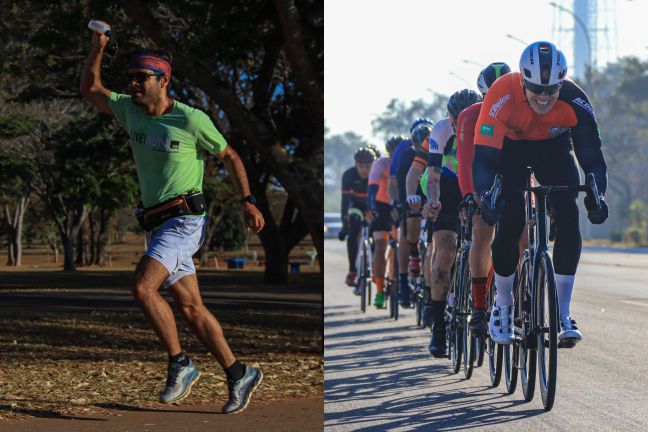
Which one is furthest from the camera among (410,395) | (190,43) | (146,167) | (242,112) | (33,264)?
(190,43)

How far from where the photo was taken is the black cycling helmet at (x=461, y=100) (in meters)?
10.2

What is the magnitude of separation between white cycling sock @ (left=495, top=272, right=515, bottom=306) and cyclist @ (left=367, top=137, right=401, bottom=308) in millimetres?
5478

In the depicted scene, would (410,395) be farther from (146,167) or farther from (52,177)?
(52,177)

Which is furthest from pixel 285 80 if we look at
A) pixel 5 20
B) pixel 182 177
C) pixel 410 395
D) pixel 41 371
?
pixel 182 177

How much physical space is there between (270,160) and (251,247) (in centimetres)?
307

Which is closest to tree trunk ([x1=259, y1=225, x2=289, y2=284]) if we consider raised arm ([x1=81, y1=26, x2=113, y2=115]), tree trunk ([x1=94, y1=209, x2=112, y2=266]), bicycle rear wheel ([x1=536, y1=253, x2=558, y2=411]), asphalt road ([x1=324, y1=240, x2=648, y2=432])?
tree trunk ([x1=94, y1=209, x2=112, y2=266])

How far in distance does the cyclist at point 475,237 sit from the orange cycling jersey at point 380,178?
5.17m

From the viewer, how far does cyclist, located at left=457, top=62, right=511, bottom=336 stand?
10.2 m

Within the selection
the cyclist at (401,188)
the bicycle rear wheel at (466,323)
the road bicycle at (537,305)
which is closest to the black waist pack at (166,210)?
the road bicycle at (537,305)

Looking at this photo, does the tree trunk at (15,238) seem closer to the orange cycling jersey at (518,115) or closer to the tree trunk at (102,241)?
the tree trunk at (102,241)

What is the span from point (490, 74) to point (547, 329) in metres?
1.66

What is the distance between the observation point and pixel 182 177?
7.82m

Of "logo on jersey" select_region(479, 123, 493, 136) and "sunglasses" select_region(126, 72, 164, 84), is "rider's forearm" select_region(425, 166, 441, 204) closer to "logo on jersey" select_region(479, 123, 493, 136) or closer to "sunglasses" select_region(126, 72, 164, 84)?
"logo on jersey" select_region(479, 123, 493, 136)

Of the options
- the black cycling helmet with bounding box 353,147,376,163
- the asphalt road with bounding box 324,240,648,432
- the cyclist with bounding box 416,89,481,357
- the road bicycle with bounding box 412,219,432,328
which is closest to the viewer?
the asphalt road with bounding box 324,240,648,432
